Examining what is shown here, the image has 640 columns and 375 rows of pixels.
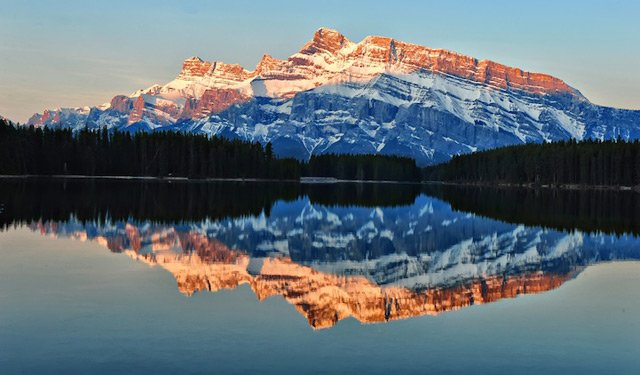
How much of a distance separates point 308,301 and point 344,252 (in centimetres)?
1902

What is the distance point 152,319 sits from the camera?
26.6 meters

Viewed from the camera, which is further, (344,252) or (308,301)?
(344,252)

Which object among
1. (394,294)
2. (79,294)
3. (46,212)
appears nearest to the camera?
(79,294)

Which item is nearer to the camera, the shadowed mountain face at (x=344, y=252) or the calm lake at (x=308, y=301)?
A: the calm lake at (x=308, y=301)

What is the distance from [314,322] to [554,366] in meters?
9.16

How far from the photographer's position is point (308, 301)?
30.9 metres

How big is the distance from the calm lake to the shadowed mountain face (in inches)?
7.9

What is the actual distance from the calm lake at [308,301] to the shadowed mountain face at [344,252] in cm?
20

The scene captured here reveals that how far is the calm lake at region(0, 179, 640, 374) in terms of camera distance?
71.5ft

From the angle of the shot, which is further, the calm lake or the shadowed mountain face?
the shadowed mountain face

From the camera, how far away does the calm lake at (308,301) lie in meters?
21.8

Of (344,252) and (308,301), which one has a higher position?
(344,252)

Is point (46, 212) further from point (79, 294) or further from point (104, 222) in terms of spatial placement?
point (79, 294)

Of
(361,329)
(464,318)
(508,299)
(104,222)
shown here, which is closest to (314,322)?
(361,329)
